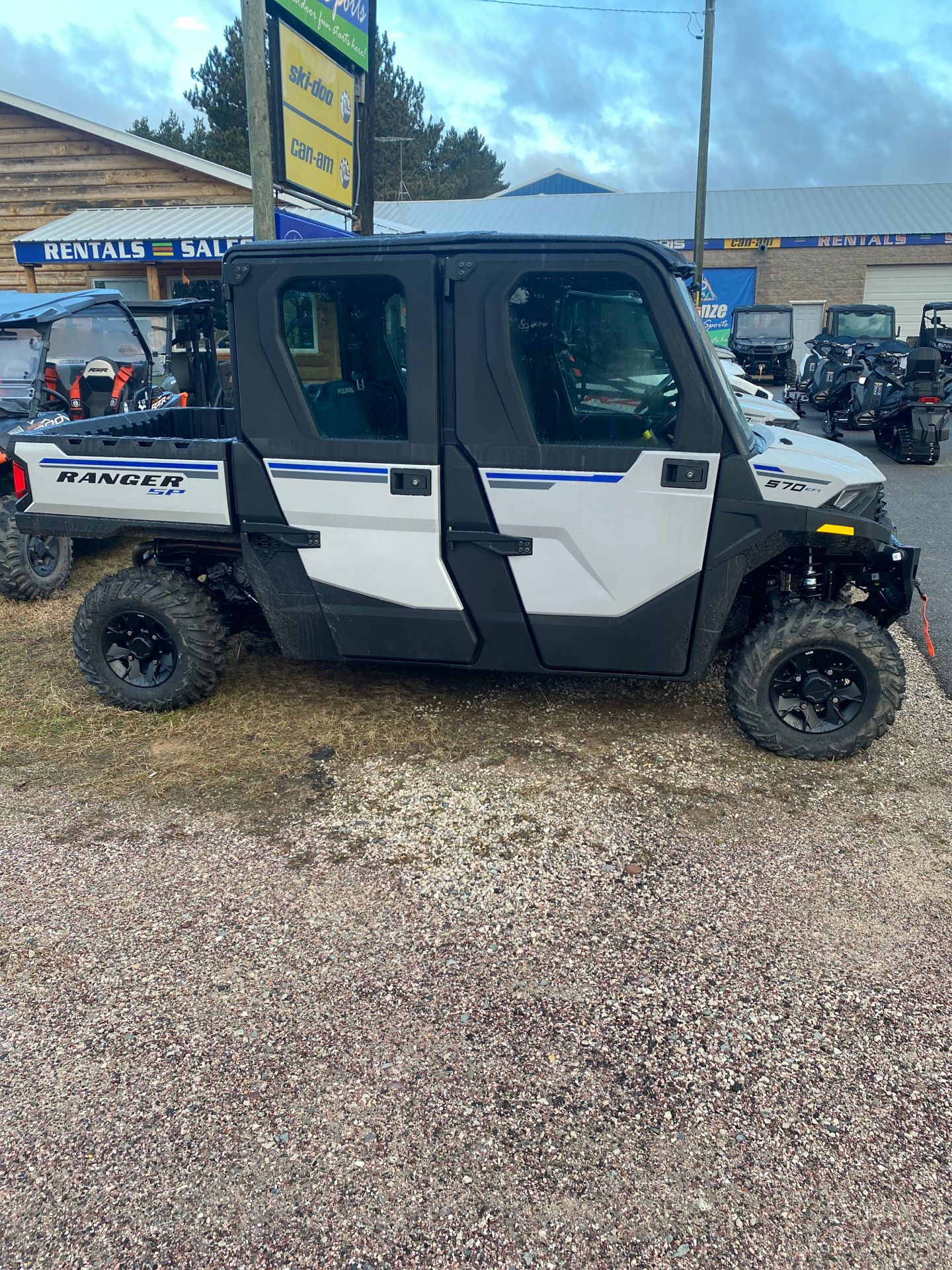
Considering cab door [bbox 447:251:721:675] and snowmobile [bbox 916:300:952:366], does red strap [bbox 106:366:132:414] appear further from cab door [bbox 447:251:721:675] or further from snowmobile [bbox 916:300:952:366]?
snowmobile [bbox 916:300:952:366]

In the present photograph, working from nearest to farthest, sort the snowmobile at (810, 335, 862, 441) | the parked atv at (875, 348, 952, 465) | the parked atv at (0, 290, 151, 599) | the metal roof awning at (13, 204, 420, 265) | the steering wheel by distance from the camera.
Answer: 1. the parked atv at (0, 290, 151, 599)
2. the steering wheel
3. the parked atv at (875, 348, 952, 465)
4. the snowmobile at (810, 335, 862, 441)
5. the metal roof awning at (13, 204, 420, 265)

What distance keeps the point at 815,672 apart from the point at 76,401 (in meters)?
6.68

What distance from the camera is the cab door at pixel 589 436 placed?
12.2 feet

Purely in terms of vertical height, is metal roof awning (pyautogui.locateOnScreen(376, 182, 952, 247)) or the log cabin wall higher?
metal roof awning (pyautogui.locateOnScreen(376, 182, 952, 247))

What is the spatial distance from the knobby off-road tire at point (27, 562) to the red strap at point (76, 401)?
125 centimetres

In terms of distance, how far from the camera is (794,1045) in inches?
101

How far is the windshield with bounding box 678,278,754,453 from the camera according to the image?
371cm

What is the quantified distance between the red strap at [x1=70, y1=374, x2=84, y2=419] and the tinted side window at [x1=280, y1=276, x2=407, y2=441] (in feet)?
15.3

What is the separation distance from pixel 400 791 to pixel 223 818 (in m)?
0.75

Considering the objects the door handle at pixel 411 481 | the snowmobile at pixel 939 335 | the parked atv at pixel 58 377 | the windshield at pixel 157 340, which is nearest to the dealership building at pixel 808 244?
the snowmobile at pixel 939 335

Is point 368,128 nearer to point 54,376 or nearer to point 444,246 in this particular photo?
point 54,376

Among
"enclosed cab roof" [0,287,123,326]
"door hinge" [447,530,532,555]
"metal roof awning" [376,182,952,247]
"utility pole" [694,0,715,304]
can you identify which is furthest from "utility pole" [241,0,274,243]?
"metal roof awning" [376,182,952,247]

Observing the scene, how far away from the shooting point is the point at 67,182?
59.2ft

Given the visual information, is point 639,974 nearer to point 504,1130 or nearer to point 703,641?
point 504,1130
